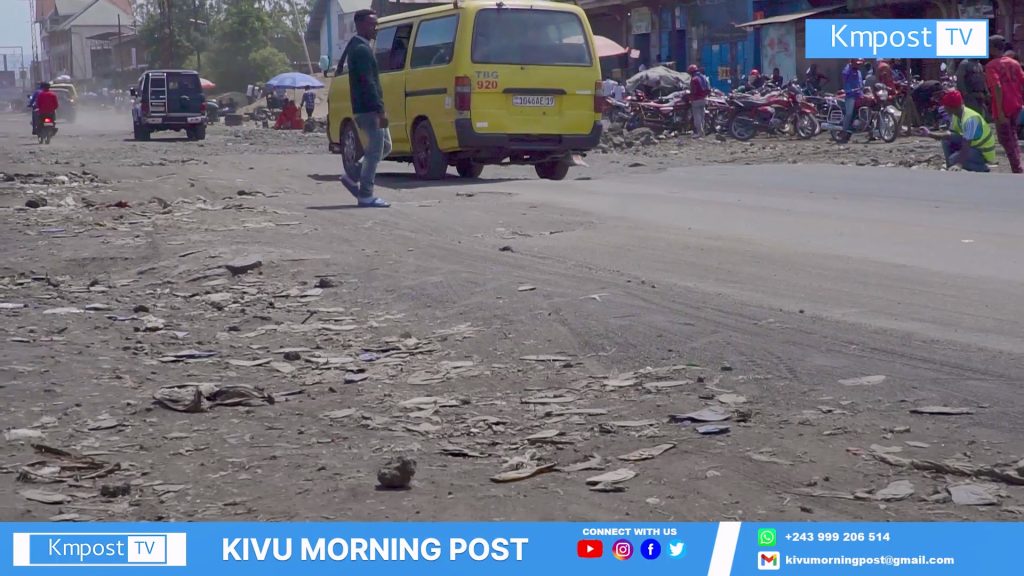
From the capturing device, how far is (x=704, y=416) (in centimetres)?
486

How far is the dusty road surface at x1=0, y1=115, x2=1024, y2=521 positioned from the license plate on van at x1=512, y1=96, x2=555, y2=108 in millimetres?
4089

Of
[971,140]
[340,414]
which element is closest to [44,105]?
[971,140]

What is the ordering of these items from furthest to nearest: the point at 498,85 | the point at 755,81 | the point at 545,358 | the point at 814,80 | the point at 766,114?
the point at 755,81 < the point at 814,80 < the point at 766,114 < the point at 498,85 < the point at 545,358

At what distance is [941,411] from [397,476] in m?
2.07

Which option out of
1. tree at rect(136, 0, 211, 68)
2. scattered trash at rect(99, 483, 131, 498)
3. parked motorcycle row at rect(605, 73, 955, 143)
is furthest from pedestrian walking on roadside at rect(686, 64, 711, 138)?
tree at rect(136, 0, 211, 68)

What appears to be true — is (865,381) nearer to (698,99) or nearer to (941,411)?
(941,411)

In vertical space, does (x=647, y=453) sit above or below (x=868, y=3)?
below

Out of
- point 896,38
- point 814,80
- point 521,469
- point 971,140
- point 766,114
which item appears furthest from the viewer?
point 814,80

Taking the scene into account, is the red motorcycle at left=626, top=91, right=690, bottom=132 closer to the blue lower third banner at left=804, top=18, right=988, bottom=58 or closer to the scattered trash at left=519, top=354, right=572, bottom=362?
the blue lower third banner at left=804, top=18, right=988, bottom=58

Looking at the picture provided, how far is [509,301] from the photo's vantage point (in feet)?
23.4

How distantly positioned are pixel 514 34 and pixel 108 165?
27.5ft

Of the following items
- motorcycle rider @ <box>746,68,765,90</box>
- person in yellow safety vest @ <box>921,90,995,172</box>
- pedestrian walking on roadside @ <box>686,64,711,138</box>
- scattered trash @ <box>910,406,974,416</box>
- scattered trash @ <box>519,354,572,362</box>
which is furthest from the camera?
motorcycle rider @ <box>746,68,765,90</box>

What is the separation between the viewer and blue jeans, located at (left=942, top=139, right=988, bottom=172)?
16.5 metres

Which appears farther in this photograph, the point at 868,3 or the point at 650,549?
the point at 868,3
